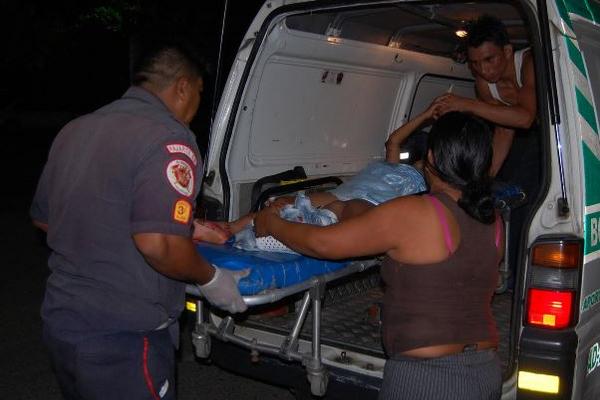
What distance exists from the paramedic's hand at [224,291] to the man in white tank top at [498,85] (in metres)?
1.99

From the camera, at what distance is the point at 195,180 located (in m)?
2.43

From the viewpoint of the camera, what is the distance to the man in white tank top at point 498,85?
400 centimetres

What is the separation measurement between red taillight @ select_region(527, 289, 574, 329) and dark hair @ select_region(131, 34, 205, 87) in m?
1.61

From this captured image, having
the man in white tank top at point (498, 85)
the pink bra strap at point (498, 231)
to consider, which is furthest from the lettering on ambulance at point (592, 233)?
the man in white tank top at point (498, 85)

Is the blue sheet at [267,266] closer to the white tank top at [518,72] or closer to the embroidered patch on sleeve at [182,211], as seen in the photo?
the embroidered patch on sleeve at [182,211]

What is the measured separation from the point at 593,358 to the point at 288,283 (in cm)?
141

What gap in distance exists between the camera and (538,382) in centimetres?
284

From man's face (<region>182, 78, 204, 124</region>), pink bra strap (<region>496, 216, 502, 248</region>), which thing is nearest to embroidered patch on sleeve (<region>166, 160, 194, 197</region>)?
man's face (<region>182, 78, 204, 124</region>)

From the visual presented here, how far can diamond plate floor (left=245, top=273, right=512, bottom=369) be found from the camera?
368 centimetres

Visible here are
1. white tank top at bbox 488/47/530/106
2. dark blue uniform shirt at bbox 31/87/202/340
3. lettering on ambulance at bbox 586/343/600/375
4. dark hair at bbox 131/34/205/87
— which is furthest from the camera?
white tank top at bbox 488/47/530/106

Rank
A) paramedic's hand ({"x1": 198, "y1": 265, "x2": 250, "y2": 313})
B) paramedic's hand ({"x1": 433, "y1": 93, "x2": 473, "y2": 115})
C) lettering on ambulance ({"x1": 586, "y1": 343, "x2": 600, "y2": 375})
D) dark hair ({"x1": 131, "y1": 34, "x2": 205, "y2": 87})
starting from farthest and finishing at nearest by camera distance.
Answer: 1. paramedic's hand ({"x1": 433, "y1": 93, "x2": 473, "y2": 115})
2. lettering on ambulance ({"x1": 586, "y1": 343, "x2": 600, "y2": 375})
3. paramedic's hand ({"x1": 198, "y1": 265, "x2": 250, "y2": 313})
4. dark hair ({"x1": 131, "y1": 34, "x2": 205, "y2": 87})

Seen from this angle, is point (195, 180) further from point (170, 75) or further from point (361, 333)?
point (361, 333)

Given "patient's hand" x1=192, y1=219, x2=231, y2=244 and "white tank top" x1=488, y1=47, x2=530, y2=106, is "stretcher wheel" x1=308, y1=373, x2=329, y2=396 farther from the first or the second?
"white tank top" x1=488, y1=47, x2=530, y2=106

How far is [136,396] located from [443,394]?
1.07 meters
